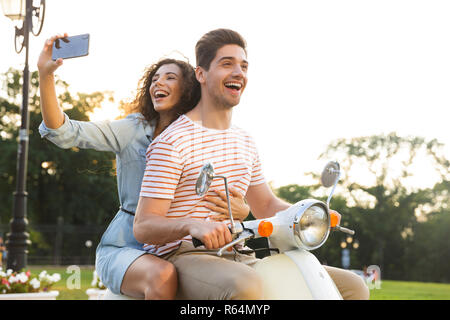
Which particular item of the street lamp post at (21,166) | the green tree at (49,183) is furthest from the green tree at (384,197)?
the street lamp post at (21,166)

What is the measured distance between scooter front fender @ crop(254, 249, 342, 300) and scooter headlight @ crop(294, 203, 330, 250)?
58 mm

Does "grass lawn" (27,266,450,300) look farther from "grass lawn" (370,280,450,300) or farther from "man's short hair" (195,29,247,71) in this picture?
"man's short hair" (195,29,247,71)

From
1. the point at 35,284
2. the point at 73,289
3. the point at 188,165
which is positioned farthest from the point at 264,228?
the point at 73,289

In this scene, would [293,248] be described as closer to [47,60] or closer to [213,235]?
[213,235]

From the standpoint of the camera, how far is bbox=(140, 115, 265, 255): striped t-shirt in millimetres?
2402

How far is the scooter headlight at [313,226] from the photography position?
2240mm

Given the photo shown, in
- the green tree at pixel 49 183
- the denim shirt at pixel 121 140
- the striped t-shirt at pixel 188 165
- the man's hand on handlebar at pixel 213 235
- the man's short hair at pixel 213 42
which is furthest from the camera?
the green tree at pixel 49 183

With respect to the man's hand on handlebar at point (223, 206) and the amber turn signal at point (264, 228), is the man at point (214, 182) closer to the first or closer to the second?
the man's hand on handlebar at point (223, 206)

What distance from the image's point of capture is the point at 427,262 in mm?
42938

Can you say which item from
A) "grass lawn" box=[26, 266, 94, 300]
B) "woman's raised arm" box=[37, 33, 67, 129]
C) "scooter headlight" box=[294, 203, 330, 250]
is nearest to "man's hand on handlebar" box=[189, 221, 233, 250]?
"scooter headlight" box=[294, 203, 330, 250]

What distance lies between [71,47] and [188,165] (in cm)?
75
